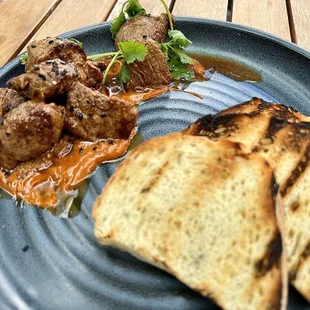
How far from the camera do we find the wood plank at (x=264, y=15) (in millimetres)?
3836

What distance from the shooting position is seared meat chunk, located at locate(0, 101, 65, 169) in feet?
8.05

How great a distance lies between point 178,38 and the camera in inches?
128

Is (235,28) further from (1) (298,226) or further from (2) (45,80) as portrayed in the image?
(1) (298,226)

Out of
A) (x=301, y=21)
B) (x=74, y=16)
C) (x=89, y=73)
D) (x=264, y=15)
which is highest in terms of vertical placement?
(x=74, y=16)

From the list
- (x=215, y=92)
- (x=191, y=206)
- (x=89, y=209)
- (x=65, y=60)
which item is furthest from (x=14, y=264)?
(x=215, y=92)

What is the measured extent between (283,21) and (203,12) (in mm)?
786

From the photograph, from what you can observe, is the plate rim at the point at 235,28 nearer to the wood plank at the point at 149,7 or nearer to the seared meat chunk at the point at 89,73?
the seared meat chunk at the point at 89,73

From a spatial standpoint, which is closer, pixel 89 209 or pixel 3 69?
A: pixel 89 209

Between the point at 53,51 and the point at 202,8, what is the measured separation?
6.44ft

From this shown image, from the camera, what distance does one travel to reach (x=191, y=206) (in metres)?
1.85

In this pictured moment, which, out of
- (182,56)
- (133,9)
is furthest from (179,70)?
(133,9)

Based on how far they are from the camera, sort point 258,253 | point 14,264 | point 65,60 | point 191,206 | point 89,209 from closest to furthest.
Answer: point 258,253 < point 191,206 < point 14,264 < point 89,209 < point 65,60

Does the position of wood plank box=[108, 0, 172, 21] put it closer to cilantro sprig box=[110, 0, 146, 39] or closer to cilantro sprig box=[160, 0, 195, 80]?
A: cilantro sprig box=[110, 0, 146, 39]

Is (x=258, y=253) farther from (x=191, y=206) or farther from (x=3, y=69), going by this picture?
(x=3, y=69)
